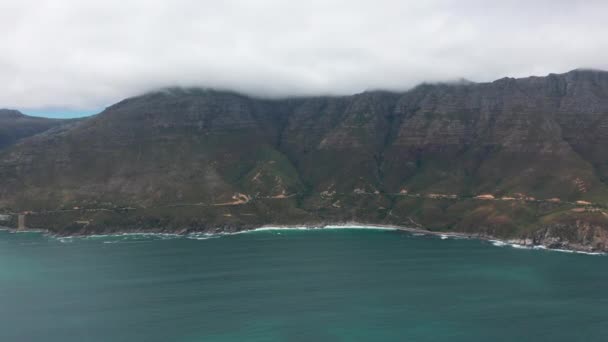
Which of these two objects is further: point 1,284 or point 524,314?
point 1,284

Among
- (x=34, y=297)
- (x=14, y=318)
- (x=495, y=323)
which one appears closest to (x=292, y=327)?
(x=495, y=323)

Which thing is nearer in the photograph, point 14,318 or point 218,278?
point 14,318

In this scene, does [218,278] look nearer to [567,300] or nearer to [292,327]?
[292,327]

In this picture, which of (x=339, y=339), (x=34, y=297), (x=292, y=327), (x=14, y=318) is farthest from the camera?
(x=34, y=297)

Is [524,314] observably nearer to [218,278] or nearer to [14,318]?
[218,278]

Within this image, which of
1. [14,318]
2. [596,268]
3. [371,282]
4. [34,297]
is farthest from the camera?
[596,268]

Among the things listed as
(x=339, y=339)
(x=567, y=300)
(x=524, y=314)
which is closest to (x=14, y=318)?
(x=339, y=339)

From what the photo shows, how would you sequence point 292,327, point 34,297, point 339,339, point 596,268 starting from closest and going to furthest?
point 339,339, point 292,327, point 34,297, point 596,268

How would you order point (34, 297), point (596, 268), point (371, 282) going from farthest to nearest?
point (596, 268) < point (371, 282) < point (34, 297)
